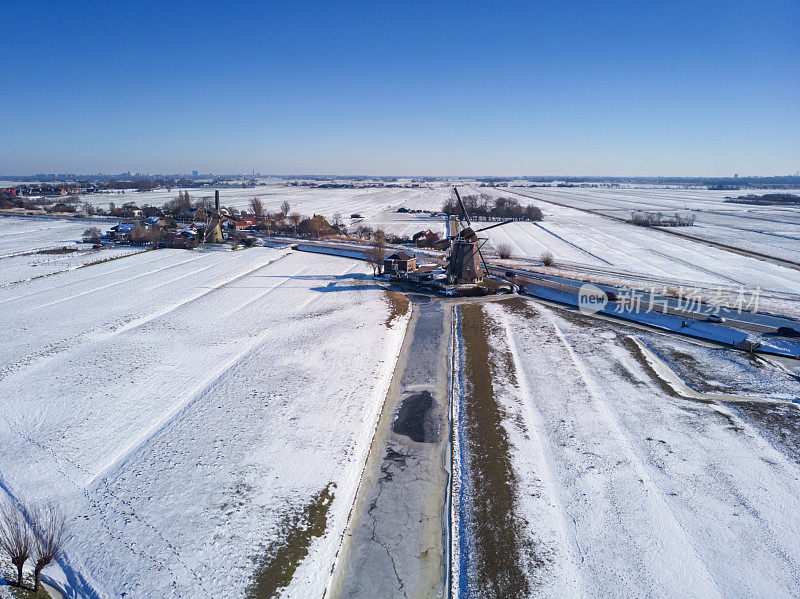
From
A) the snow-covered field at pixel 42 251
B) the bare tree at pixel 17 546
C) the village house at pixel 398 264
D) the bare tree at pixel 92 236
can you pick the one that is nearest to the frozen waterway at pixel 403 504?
the bare tree at pixel 17 546

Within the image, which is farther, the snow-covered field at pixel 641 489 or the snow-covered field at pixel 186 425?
the snow-covered field at pixel 186 425

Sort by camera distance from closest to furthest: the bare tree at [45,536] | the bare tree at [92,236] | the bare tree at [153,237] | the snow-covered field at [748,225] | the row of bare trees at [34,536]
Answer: the row of bare trees at [34,536], the bare tree at [45,536], the bare tree at [153,237], the bare tree at [92,236], the snow-covered field at [748,225]

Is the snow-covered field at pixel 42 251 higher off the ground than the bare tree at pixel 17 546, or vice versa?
the snow-covered field at pixel 42 251

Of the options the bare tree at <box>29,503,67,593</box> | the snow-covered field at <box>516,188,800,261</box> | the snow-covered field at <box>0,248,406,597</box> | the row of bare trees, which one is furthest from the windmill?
the snow-covered field at <box>516,188,800,261</box>

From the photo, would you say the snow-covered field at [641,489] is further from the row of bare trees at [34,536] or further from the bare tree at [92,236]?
the bare tree at [92,236]

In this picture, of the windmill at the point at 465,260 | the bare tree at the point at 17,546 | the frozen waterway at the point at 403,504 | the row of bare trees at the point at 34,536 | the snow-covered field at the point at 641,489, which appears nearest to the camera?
the bare tree at the point at 17,546

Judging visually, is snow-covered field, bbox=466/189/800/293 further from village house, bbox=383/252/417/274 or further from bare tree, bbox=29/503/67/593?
bare tree, bbox=29/503/67/593

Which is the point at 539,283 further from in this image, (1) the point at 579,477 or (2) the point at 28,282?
(2) the point at 28,282

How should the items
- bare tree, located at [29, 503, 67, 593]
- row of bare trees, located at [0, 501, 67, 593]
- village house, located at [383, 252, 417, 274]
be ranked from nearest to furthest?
row of bare trees, located at [0, 501, 67, 593] → bare tree, located at [29, 503, 67, 593] → village house, located at [383, 252, 417, 274]
